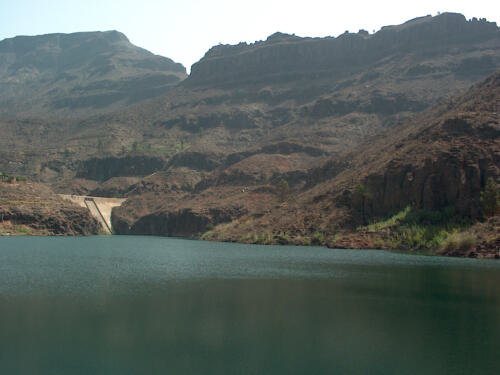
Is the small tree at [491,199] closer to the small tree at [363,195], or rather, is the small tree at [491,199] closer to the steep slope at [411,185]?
the steep slope at [411,185]

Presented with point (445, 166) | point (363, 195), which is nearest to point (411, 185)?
point (445, 166)

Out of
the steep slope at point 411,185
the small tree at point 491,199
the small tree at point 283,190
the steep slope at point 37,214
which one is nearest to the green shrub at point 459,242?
the steep slope at point 411,185

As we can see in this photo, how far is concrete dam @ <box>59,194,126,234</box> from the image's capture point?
505ft

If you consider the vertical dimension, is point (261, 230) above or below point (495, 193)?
below

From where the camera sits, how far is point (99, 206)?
161 m

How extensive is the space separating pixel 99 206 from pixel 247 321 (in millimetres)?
138946

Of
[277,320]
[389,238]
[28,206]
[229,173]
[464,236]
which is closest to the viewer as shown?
[277,320]

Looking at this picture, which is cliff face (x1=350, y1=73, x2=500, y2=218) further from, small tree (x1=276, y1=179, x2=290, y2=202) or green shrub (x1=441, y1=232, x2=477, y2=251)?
small tree (x1=276, y1=179, x2=290, y2=202)

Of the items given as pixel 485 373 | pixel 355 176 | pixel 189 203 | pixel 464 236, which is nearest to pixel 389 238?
pixel 464 236

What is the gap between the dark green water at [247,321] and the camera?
23.2 metres

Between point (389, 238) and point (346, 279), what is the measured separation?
43.4 m

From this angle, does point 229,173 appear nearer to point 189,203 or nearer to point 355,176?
point 189,203

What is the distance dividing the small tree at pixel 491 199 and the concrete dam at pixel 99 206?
10928cm

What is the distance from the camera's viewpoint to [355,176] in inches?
4481
